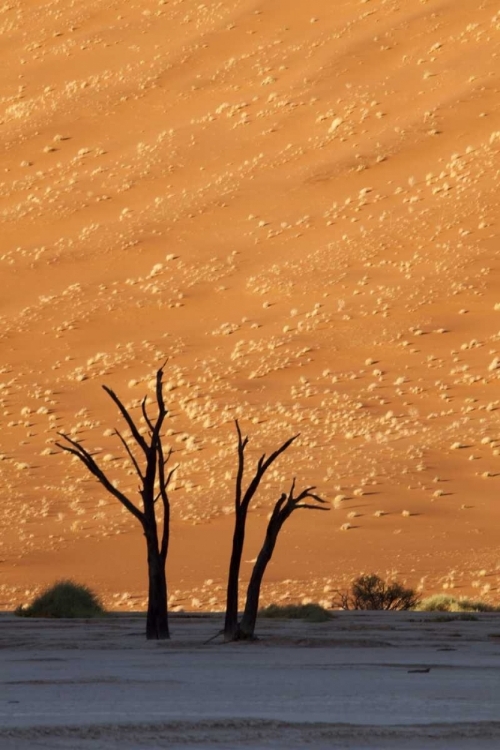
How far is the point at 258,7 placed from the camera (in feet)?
183

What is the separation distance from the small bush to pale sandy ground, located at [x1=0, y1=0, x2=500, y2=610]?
1627mm

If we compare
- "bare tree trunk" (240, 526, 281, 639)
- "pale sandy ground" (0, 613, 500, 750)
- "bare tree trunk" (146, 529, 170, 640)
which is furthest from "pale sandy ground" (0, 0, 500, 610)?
"pale sandy ground" (0, 613, 500, 750)

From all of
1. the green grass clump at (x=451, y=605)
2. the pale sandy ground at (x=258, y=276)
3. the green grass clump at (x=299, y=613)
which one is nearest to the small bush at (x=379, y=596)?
the green grass clump at (x=451, y=605)

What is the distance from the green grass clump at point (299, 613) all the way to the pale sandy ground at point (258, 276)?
305cm

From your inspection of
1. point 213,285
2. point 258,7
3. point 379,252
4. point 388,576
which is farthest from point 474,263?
point 258,7

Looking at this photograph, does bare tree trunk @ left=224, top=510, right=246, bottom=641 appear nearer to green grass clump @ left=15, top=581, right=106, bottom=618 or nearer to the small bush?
green grass clump @ left=15, top=581, right=106, bottom=618

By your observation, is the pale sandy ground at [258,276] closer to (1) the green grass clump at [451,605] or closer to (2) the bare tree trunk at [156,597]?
(1) the green grass clump at [451,605]

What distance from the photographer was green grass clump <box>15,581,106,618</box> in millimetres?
19188

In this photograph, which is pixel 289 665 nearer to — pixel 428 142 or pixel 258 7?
pixel 428 142

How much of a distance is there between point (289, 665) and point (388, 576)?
12299 millimetres

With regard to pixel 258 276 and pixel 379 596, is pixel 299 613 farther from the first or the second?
pixel 258 276

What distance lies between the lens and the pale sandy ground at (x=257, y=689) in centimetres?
664

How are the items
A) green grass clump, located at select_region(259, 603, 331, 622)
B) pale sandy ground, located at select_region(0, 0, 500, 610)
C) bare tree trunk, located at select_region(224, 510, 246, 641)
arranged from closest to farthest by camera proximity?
bare tree trunk, located at select_region(224, 510, 246, 641) → green grass clump, located at select_region(259, 603, 331, 622) → pale sandy ground, located at select_region(0, 0, 500, 610)

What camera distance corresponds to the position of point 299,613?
18359 mm
